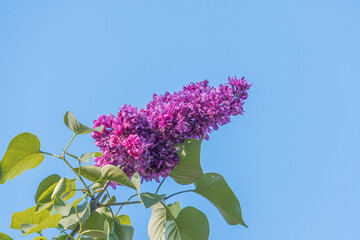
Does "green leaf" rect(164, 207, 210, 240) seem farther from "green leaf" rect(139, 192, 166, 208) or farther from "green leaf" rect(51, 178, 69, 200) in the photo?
"green leaf" rect(51, 178, 69, 200)

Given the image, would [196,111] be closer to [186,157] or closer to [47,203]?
[186,157]

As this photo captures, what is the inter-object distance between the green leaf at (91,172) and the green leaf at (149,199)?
170 millimetres

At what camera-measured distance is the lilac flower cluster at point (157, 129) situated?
1245 mm

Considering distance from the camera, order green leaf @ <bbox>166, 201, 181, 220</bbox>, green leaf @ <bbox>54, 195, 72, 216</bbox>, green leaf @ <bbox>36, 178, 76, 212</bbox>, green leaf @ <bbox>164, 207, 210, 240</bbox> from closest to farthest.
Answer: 1. green leaf @ <bbox>54, 195, 72, 216</bbox>
2. green leaf @ <bbox>36, 178, 76, 212</bbox>
3. green leaf @ <bbox>164, 207, 210, 240</bbox>
4. green leaf @ <bbox>166, 201, 181, 220</bbox>

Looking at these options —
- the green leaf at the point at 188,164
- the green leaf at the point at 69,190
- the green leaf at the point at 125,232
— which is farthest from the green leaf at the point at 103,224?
the green leaf at the point at 188,164

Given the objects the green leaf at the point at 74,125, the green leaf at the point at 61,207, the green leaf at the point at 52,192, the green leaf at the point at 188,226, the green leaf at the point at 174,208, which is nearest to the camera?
the green leaf at the point at 61,207

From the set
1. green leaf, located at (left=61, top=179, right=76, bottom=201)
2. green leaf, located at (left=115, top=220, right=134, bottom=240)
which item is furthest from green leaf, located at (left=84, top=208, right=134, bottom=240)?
green leaf, located at (left=61, top=179, right=76, bottom=201)

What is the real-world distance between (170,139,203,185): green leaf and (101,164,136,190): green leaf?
21cm

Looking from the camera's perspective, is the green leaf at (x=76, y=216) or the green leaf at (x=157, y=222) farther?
the green leaf at (x=157, y=222)

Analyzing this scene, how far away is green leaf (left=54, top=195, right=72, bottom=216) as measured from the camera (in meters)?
1.05

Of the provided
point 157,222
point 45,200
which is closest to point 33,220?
point 45,200

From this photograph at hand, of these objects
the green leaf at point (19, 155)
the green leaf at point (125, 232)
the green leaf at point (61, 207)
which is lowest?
the green leaf at point (61, 207)

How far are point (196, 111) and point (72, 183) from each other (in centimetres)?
49

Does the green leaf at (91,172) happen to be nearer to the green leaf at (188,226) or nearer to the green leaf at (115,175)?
the green leaf at (115,175)
